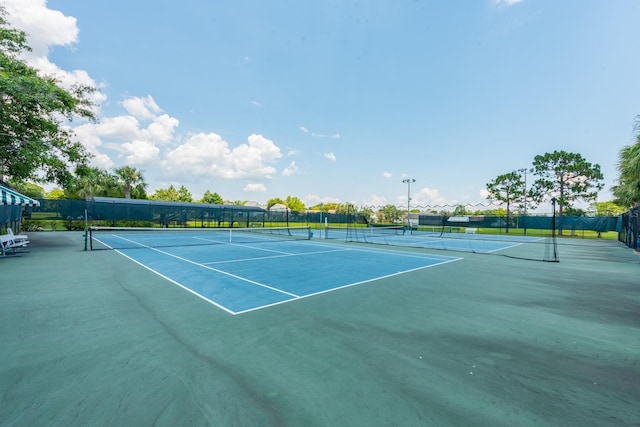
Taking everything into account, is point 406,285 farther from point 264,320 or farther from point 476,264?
point 476,264

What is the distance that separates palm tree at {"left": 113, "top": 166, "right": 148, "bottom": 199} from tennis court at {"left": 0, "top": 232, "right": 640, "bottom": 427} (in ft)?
119

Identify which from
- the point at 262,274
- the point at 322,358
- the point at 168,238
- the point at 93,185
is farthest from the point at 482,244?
the point at 93,185

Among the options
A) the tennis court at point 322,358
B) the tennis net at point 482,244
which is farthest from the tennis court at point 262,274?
the tennis net at point 482,244

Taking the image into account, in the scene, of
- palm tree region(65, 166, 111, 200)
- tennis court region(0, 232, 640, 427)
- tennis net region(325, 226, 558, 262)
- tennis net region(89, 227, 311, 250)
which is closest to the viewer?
tennis court region(0, 232, 640, 427)

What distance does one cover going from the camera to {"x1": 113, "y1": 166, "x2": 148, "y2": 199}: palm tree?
1467 inches

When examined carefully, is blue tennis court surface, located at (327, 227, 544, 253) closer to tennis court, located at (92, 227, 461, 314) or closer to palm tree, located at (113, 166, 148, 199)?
tennis court, located at (92, 227, 461, 314)

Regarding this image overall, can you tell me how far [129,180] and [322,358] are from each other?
43.3 meters

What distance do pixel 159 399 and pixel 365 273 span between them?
684 centimetres

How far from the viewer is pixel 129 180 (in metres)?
37.6

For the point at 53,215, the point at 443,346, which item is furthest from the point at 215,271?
the point at 53,215

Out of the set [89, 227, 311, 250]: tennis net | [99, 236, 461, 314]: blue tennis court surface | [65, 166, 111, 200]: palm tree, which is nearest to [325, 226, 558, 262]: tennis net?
[89, 227, 311, 250]: tennis net

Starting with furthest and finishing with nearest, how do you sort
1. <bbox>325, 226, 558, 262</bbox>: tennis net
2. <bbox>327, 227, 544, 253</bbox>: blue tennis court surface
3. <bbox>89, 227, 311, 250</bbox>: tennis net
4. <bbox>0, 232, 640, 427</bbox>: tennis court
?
1. <bbox>327, 227, 544, 253</bbox>: blue tennis court surface
2. <bbox>89, 227, 311, 250</bbox>: tennis net
3. <bbox>325, 226, 558, 262</bbox>: tennis net
4. <bbox>0, 232, 640, 427</bbox>: tennis court

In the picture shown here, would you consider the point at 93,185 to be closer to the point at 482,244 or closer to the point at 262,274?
the point at 262,274

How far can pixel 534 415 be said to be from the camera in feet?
8.06
